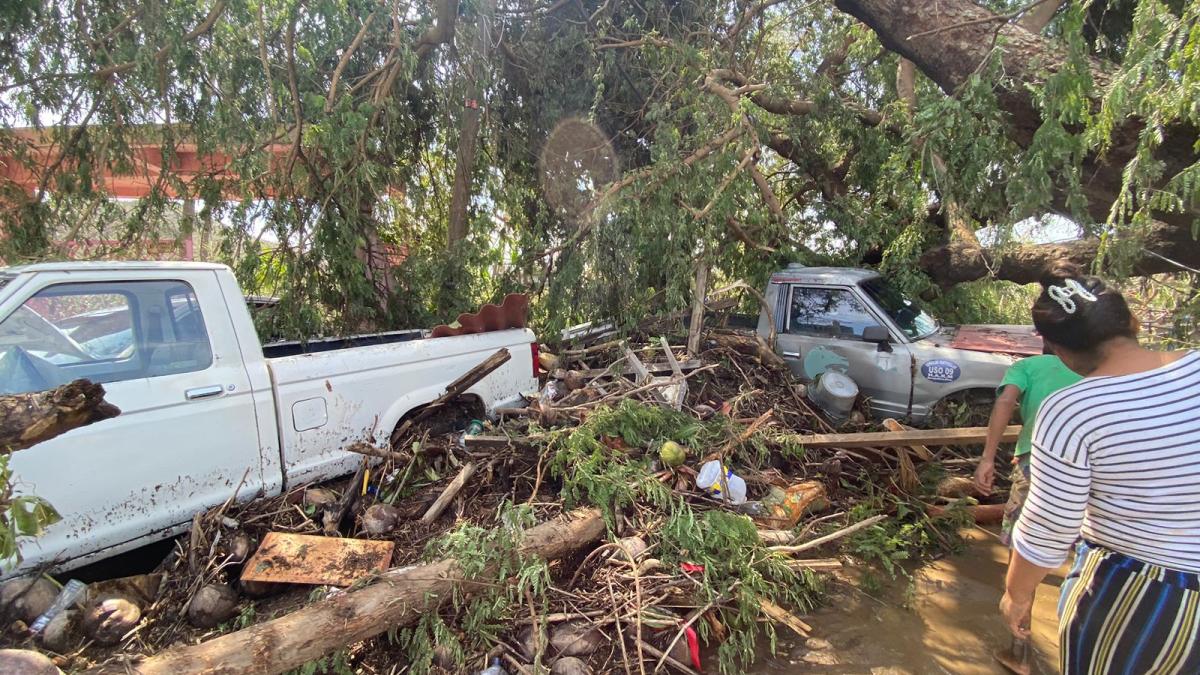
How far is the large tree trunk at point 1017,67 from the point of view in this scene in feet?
13.2

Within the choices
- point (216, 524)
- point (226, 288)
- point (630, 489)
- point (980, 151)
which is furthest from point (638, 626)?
point (980, 151)

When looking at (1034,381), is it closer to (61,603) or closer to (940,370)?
(940,370)

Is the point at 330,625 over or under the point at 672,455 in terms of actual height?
under

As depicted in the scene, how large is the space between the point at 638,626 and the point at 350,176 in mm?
4814

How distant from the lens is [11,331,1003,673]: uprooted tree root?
284cm

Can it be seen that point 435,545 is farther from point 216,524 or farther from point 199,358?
point 199,358

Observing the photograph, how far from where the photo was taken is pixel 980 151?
14.3ft

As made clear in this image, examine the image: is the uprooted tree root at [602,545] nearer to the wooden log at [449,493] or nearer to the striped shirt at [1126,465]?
Result: the wooden log at [449,493]

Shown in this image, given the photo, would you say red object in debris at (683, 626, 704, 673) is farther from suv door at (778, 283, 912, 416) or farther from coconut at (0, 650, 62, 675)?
suv door at (778, 283, 912, 416)

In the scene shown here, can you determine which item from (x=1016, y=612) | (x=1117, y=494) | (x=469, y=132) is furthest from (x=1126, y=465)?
(x=469, y=132)

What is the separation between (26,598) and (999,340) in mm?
6847

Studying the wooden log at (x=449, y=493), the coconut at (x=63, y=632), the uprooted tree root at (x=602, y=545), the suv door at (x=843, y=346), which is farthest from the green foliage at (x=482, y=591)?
the suv door at (x=843, y=346)

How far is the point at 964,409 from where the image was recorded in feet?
16.8

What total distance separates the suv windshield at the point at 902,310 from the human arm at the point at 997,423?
231 centimetres
